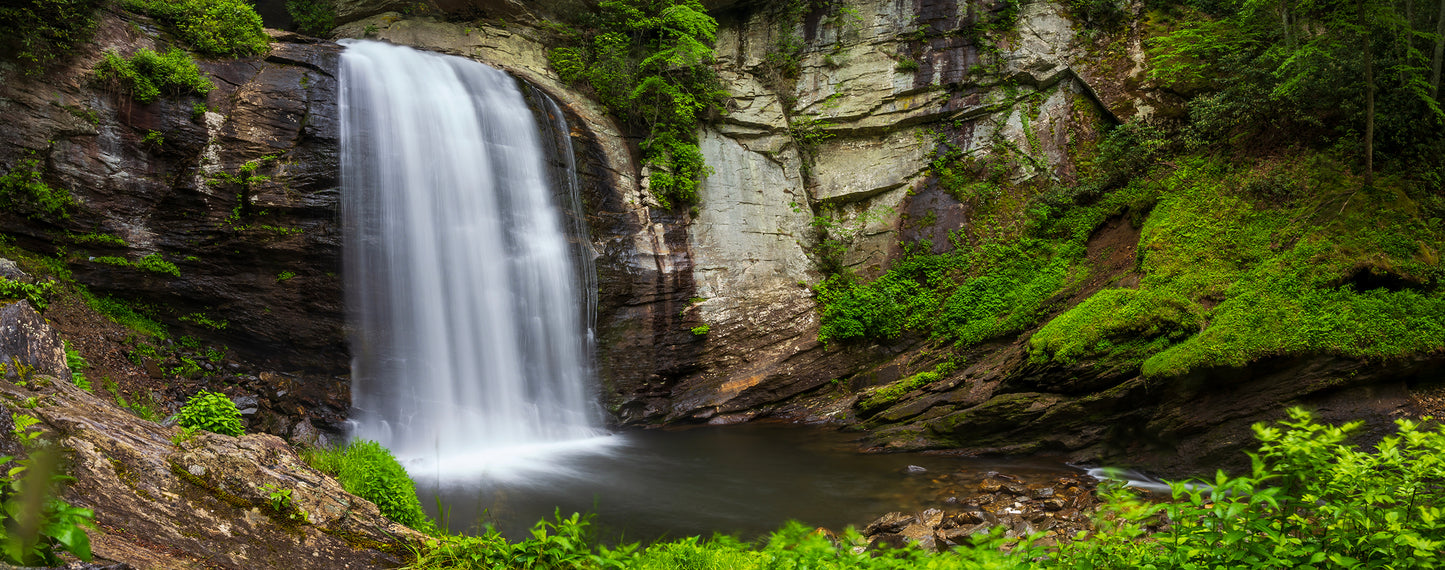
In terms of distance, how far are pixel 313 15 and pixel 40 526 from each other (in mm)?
17090

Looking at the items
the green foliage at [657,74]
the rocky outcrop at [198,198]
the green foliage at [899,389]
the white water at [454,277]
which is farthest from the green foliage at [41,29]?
the green foliage at [899,389]

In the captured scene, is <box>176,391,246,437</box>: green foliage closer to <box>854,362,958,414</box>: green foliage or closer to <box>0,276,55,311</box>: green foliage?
<box>0,276,55,311</box>: green foliage

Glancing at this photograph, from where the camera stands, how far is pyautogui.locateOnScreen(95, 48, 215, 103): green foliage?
9.80 metres

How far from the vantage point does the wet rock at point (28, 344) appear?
5027 millimetres

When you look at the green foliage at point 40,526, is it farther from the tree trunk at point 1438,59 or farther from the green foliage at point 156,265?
the tree trunk at point 1438,59

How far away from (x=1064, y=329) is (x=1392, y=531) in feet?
26.0

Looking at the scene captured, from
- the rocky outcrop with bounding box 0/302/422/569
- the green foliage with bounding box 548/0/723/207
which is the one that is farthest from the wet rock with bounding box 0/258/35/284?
the green foliage with bounding box 548/0/723/207

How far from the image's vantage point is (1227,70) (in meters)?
11.9

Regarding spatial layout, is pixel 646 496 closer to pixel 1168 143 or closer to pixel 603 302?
pixel 603 302

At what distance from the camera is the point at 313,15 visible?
51.4 feet

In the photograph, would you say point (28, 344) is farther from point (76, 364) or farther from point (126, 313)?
point (126, 313)

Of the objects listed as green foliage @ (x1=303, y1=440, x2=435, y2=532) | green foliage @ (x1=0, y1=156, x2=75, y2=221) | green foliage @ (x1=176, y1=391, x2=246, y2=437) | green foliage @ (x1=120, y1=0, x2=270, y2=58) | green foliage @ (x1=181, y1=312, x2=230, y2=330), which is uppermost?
green foliage @ (x1=120, y1=0, x2=270, y2=58)

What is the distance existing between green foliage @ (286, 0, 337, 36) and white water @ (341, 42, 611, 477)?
123 inches

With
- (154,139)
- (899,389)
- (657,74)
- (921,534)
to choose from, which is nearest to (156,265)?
(154,139)
